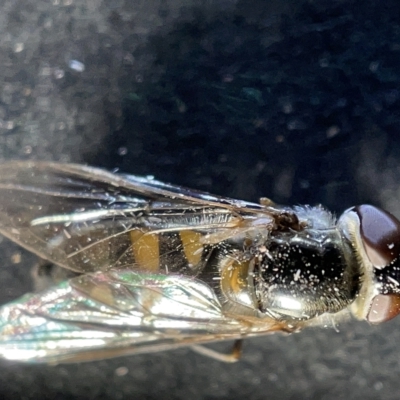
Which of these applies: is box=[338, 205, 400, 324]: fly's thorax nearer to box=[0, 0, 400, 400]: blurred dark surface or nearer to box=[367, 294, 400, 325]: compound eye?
box=[367, 294, 400, 325]: compound eye

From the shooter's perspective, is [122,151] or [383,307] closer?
[383,307]

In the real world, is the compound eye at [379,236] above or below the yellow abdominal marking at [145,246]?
above

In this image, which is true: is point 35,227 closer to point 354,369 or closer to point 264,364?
point 264,364

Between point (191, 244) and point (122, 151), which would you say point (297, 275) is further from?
point (122, 151)

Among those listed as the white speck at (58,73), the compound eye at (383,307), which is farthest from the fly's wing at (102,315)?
the white speck at (58,73)

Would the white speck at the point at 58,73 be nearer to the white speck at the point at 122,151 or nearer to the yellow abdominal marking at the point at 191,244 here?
the white speck at the point at 122,151

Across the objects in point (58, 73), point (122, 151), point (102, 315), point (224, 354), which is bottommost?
point (224, 354)

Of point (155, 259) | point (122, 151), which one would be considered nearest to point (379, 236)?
point (155, 259)
